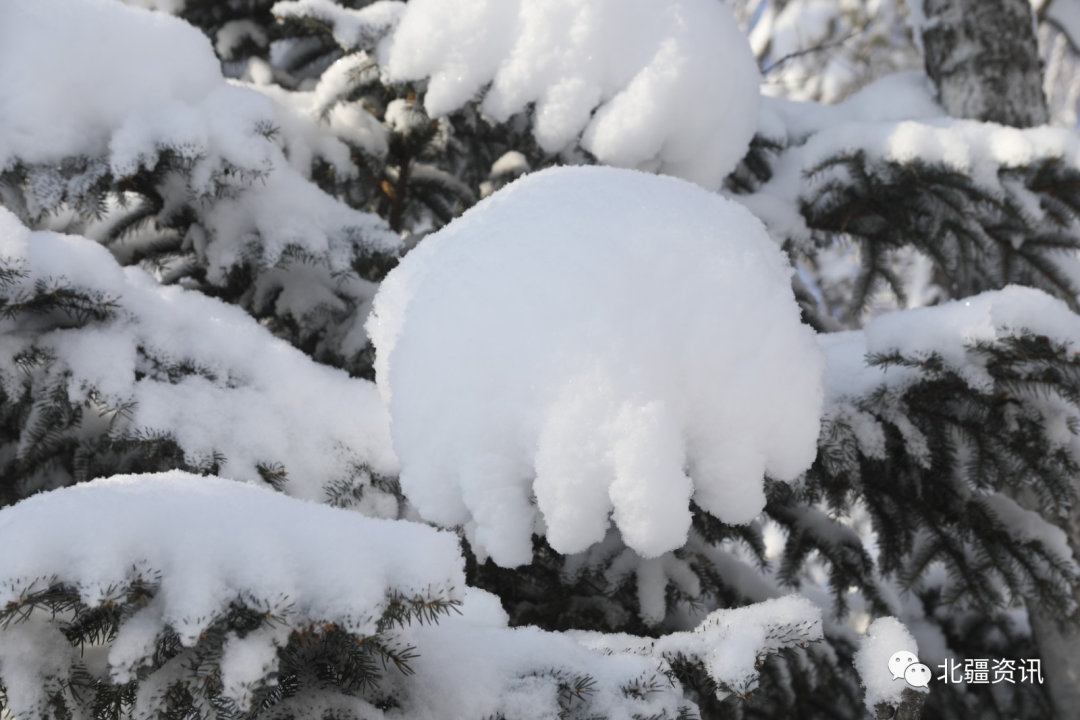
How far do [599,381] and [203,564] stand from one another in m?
0.54

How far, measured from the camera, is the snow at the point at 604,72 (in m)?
1.78

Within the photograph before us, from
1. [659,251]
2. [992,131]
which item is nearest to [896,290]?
[992,131]

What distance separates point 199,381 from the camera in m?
1.50

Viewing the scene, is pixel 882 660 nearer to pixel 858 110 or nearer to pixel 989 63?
pixel 858 110

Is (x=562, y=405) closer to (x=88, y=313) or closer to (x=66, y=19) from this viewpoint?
(x=88, y=313)

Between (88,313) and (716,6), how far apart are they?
1669 mm

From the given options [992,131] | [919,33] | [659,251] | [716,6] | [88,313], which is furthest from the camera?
[919,33]

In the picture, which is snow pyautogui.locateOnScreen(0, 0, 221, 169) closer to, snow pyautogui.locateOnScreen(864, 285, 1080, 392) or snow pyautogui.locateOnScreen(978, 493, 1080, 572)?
snow pyautogui.locateOnScreen(864, 285, 1080, 392)

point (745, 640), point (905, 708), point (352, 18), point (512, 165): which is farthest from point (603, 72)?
point (905, 708)

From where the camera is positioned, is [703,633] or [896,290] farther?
[896,290]

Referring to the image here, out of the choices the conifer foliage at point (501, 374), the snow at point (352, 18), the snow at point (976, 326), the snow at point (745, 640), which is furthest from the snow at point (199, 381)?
the snow at point (976, 326)

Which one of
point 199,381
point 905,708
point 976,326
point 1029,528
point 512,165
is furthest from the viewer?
point 512,165

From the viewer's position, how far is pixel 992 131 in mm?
2137

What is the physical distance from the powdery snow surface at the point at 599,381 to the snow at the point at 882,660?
0.23 meters
